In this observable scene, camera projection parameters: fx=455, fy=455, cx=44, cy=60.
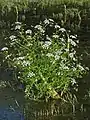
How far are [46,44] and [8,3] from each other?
9.41 metres

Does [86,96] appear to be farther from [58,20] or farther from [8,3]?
[8,3]

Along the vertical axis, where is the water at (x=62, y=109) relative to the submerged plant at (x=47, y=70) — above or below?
below

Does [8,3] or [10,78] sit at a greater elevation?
[8,3]

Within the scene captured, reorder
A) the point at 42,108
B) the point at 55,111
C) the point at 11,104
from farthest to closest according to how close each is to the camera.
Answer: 1. the point at 11,104
2. the point at 42,108
3. the point at 55,111

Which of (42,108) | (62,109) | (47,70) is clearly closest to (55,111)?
(62,109)

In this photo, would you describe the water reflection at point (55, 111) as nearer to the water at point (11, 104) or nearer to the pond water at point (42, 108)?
the pond water at point (42, 108)

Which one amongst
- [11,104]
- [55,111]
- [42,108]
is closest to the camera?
[55,111]

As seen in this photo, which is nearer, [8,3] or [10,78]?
[10,78]

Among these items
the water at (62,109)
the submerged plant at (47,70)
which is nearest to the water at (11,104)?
the water at (62,109)

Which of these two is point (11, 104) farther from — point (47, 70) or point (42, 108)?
point (47, 70)

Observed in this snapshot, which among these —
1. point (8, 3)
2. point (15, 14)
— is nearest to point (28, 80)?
point (15, 14)

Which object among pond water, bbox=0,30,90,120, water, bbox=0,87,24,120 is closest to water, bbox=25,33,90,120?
pond water, bbox=0,30,90,120

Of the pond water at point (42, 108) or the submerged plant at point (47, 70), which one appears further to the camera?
the submerged plant at point (47, 70)

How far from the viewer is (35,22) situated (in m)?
12.8
